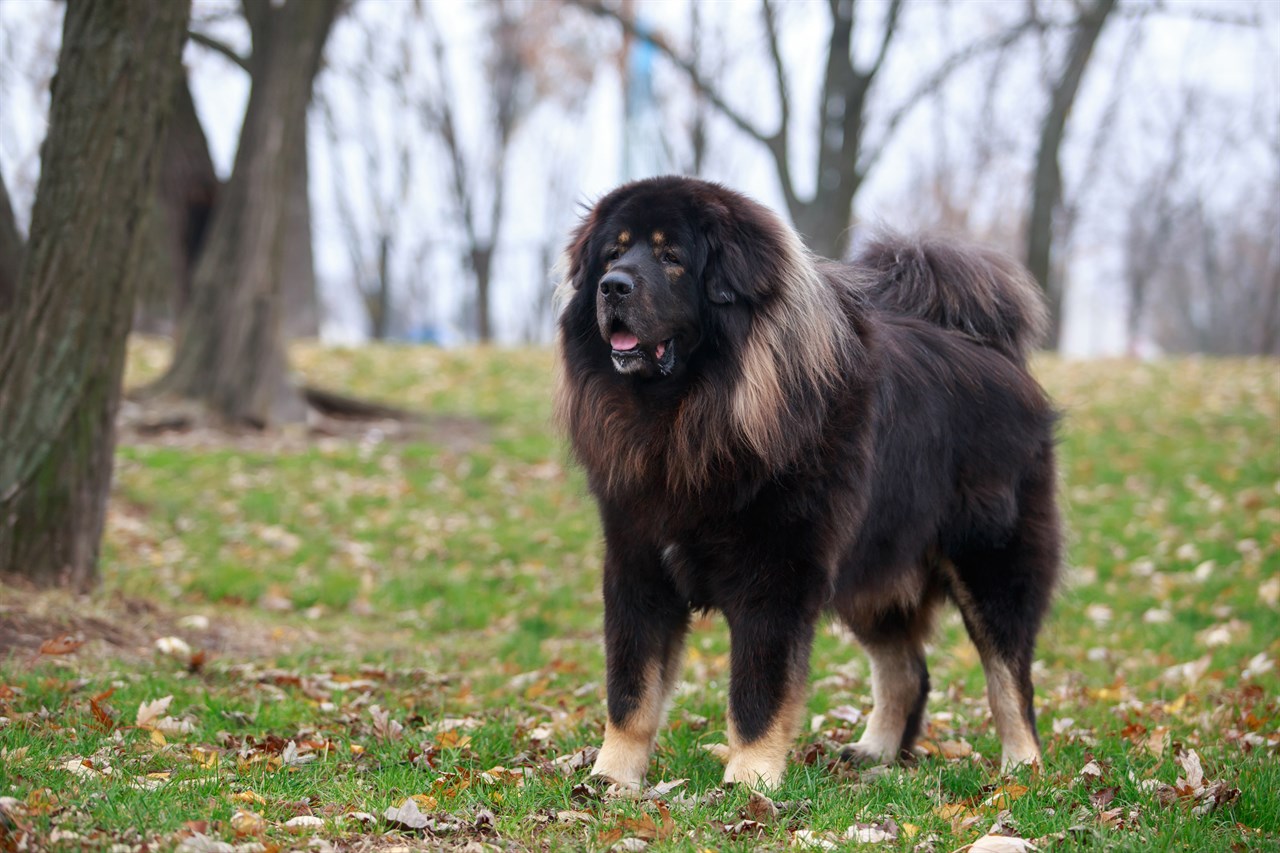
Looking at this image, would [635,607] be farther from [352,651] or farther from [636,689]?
[352,651]

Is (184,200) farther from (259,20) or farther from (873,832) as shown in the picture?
(873,832)

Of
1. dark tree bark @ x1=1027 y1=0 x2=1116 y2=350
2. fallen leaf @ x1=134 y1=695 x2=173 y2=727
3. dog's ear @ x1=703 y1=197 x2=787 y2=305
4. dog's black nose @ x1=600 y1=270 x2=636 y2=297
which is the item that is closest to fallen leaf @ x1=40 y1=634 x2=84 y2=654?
fallen leaf @ x1=134 y1=695 x2=173 y2=727

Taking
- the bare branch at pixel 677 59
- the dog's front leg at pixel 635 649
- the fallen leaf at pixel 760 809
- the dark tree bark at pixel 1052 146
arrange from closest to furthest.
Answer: the fallen leaf at pixel 760 809
the dog's front leg at pixel 635 649
the bare branch at pixel 677 59
the dark tree bark at pixel 1052 146

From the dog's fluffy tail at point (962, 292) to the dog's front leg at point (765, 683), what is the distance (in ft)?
6.12

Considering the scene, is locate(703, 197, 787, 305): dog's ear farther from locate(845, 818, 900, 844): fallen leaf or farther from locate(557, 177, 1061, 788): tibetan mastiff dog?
locate(845, 818, 900, 844): fallen leaf

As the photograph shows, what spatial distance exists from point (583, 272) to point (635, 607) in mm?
1387

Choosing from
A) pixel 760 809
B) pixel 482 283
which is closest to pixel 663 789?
pixel 760 809

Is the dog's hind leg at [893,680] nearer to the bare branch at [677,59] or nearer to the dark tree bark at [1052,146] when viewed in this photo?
the bare branch at [677,59]

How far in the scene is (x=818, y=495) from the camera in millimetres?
4281

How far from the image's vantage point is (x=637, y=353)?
434 cm

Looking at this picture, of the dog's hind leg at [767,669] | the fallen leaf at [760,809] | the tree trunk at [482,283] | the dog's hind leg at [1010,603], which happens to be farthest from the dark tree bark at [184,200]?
the tree trunk at [482,283]

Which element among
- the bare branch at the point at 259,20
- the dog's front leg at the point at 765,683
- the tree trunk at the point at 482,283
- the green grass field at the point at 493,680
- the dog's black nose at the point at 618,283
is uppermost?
the bare branch at the point at 259,20

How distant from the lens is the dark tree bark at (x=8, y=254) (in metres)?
7.61

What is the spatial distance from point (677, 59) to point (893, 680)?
13.5 m
